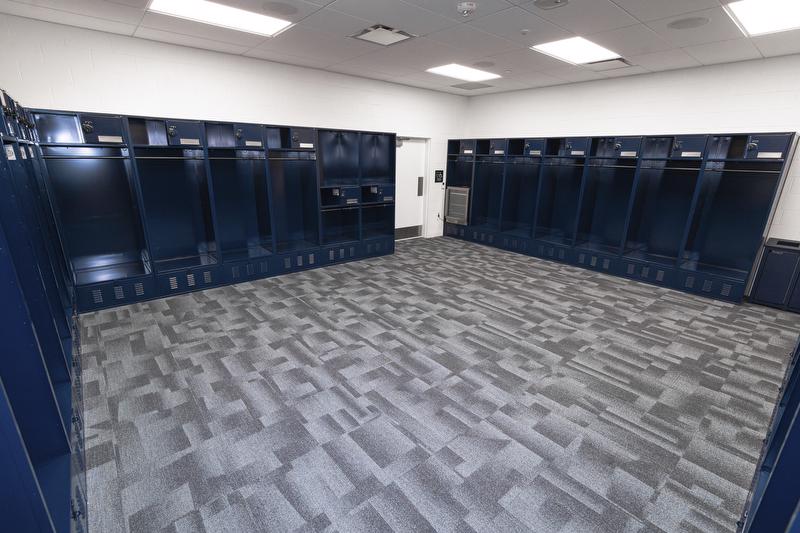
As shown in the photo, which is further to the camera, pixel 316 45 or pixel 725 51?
pixel 316 45

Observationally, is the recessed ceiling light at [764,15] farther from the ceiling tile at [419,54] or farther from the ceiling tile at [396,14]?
the ceiling tile at [419,54]

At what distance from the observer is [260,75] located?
4.94 m

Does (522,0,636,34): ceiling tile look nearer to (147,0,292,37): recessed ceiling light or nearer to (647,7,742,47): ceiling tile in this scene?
(647,7,742,47): ceiling tile

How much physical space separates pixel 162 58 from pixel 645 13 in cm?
504

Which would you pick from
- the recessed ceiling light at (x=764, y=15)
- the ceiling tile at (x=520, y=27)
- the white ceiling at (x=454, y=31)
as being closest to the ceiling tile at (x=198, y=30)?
the white ceiling at (x=454, y=31)

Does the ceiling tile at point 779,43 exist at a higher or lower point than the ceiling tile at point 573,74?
lower

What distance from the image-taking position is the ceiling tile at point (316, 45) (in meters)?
3.84

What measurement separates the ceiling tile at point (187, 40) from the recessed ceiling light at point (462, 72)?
268 cm

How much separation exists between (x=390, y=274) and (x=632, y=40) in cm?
390

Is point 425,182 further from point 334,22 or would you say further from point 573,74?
point 334,22

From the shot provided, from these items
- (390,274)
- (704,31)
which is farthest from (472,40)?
(390,274)

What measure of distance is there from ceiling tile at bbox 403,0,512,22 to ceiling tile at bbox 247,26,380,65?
1.23 meters

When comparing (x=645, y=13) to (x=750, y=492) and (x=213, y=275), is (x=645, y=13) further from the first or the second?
(x=213, y=275)

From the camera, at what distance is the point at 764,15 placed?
305 centimetres
